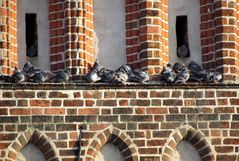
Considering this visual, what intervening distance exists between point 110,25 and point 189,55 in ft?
4.05

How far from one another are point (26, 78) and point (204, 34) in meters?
2.70

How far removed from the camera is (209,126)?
24.4 m

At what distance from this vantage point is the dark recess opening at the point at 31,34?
24.8m

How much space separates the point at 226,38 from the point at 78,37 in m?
2.14

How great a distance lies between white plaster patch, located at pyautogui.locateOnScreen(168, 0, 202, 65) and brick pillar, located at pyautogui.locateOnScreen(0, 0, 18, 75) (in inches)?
89.5

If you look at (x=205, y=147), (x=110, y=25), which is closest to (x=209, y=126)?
(x=205, y=147)

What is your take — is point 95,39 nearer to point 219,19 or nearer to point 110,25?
point 110,25

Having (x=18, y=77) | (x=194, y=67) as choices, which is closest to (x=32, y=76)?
(x=18, y=77)

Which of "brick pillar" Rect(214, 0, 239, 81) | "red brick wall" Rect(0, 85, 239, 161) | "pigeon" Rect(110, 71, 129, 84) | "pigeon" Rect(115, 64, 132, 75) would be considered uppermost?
"brick pillar" Rect(214, 0, 239, 81)

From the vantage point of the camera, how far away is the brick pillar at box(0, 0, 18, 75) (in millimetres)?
24438

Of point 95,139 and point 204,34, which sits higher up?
point 204,34

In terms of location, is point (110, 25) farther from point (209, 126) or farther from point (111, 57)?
point (209, 126)

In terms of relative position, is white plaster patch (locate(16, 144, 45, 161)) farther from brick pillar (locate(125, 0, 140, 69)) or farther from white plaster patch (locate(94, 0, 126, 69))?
brick pillar (locate(125, 0, 140, 69))

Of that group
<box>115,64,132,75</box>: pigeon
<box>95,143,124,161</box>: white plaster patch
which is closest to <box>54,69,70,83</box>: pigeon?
<box>115,64,132,75</box>: pigeon
